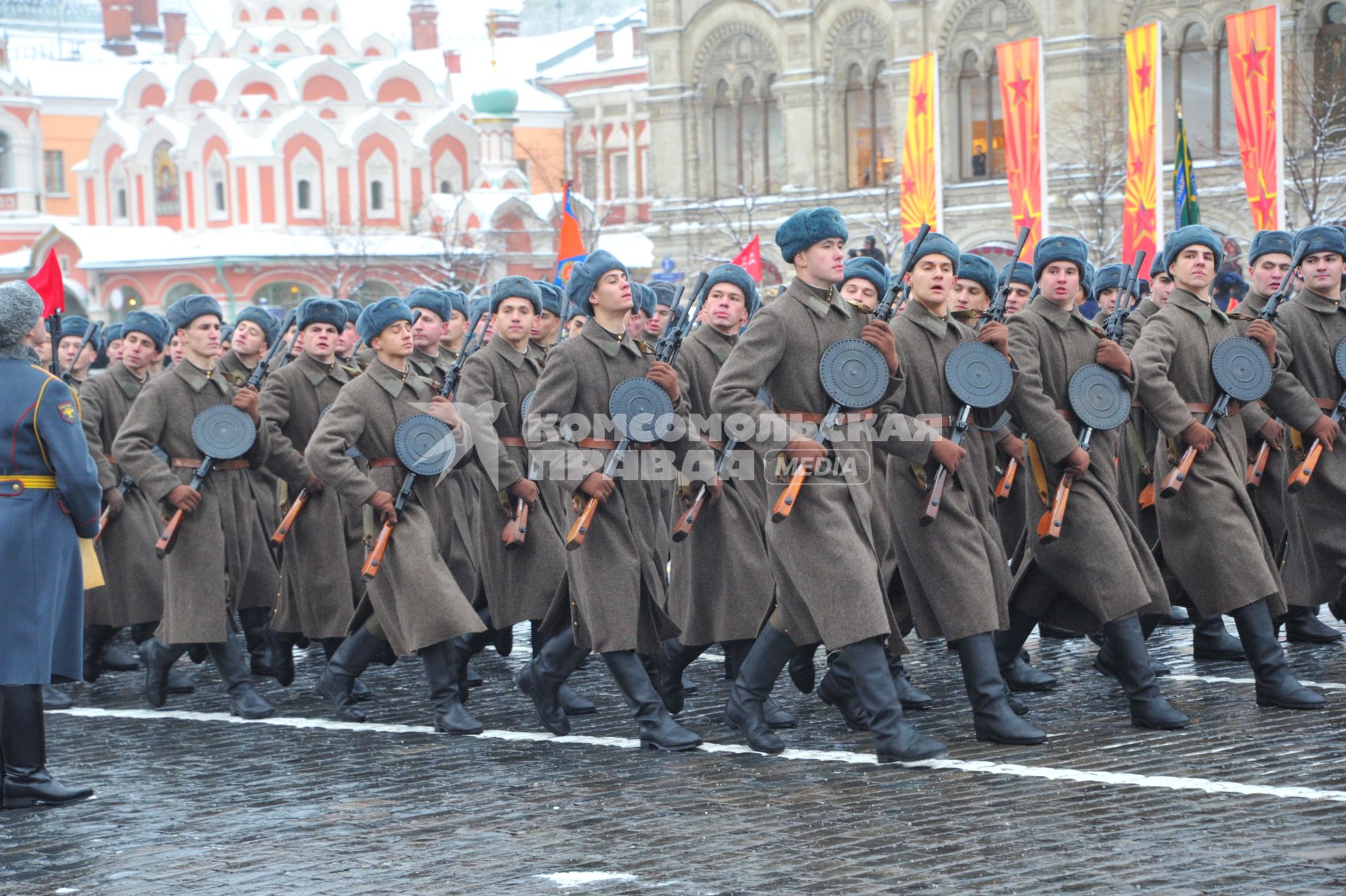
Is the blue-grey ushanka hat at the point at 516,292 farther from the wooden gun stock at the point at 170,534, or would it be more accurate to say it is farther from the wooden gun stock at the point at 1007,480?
the wooden gun stock at the point at 1007,480

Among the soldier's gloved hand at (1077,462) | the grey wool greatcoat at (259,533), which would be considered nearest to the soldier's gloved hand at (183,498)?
the grey wool greatcoat at (259,533)

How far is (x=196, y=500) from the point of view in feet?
30.5

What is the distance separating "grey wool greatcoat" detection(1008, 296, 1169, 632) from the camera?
7672 millimetres

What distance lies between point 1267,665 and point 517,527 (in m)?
3.19

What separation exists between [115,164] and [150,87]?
2.65 m

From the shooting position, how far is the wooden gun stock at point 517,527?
350 inches

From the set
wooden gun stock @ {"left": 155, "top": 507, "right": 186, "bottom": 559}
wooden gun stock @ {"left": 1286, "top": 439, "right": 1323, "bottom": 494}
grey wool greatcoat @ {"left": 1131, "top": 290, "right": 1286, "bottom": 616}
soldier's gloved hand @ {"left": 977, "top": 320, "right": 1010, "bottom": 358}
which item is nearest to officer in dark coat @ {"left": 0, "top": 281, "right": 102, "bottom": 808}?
wooden gun stock @ {"left": 155, "top": 507, "right": 186, "bottom": 559}

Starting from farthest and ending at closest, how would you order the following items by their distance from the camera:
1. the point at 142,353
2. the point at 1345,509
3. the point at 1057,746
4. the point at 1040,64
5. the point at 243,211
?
the point at 243,211 < the point at 1040,64 < the point at 142,353 < the point at 1345,509 < the point at 1057,746

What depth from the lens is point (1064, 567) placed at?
307 inches

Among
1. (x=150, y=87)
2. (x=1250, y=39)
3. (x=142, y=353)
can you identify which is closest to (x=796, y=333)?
(x=142, y=353)

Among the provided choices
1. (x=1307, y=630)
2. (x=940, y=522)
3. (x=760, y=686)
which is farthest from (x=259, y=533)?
(x=1307, y=630)

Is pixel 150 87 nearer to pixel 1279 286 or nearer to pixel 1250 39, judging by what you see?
pixel 1250 39

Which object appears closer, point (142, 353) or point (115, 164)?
point (142, 353)

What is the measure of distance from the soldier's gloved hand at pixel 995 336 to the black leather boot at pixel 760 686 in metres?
1.37
